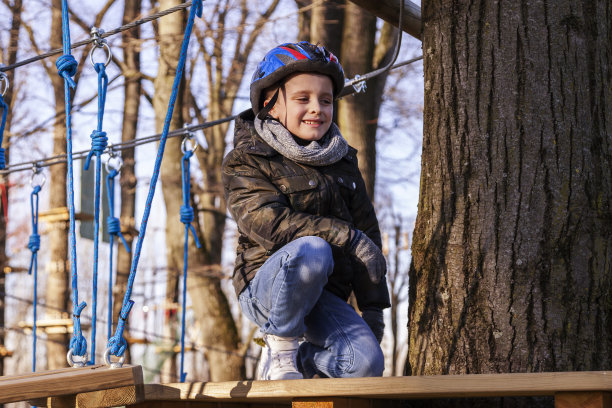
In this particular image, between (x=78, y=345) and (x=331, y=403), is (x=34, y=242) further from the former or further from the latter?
(x=331, y=403)

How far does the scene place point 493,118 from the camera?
253 cm

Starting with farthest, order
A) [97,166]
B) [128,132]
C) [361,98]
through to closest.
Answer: [128,132], [361,98], [97,166]

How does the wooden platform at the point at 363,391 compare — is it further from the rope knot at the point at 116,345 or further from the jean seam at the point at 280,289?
the jean seam at the point at 280,289

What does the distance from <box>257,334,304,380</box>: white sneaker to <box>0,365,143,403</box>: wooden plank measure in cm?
68

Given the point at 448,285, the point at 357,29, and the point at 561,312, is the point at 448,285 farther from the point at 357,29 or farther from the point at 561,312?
the point at 357,29

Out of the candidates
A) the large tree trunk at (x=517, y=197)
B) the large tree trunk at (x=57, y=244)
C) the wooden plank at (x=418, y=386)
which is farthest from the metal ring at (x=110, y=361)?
the large tree trunk at (x=57, y=244)

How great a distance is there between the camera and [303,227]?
2.61m

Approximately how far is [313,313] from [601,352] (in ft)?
3.17

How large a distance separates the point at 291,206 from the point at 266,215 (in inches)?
5.6

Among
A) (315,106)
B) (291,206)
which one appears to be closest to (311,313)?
(291,206)

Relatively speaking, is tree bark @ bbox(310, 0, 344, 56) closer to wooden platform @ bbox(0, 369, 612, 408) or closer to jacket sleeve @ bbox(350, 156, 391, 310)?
jacket sleeve @ bbox(350, 156, 391, 310)

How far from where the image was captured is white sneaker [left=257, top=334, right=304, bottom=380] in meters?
2.56

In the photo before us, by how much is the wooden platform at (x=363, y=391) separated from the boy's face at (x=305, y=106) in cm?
102

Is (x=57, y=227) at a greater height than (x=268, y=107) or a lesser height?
greater
